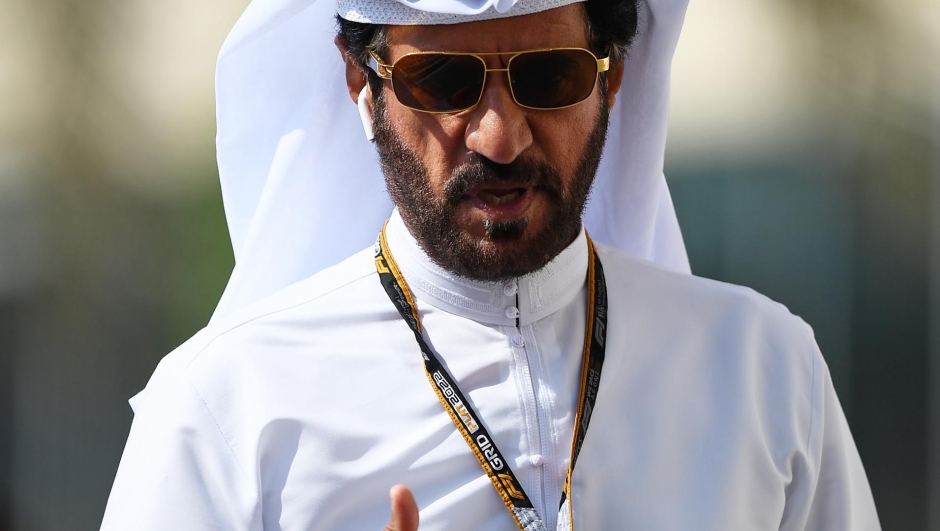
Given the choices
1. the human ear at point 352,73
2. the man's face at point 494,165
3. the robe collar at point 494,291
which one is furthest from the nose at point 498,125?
the human ear at point 352,73

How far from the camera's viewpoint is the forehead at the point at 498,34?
1.94 metres

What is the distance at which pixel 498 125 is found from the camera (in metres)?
1.89

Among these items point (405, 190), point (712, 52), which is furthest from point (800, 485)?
point (712, 52)

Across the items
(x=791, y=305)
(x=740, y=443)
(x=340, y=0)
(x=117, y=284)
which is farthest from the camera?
(x=117, y=284)

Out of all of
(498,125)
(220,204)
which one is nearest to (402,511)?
(498,125)

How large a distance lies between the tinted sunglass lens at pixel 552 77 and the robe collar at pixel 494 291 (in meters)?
0.31

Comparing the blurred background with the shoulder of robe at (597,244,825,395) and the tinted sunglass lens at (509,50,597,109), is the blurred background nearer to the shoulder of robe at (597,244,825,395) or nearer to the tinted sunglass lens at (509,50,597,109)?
the shoulder of robe at (597,244,825,395)

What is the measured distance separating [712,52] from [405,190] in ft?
8.40

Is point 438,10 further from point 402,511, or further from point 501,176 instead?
point 402,511

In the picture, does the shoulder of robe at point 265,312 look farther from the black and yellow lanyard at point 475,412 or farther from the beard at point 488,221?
the beard at point 488,221

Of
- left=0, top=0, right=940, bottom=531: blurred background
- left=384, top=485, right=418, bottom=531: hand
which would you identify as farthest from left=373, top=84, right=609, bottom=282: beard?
left=0, top=0, right=940, bottom=531: blurred background

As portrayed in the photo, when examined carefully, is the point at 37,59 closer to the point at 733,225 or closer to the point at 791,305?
the point at 733,225

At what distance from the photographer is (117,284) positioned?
4.92 metres

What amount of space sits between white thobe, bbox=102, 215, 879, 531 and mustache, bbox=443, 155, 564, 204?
0.18 m
